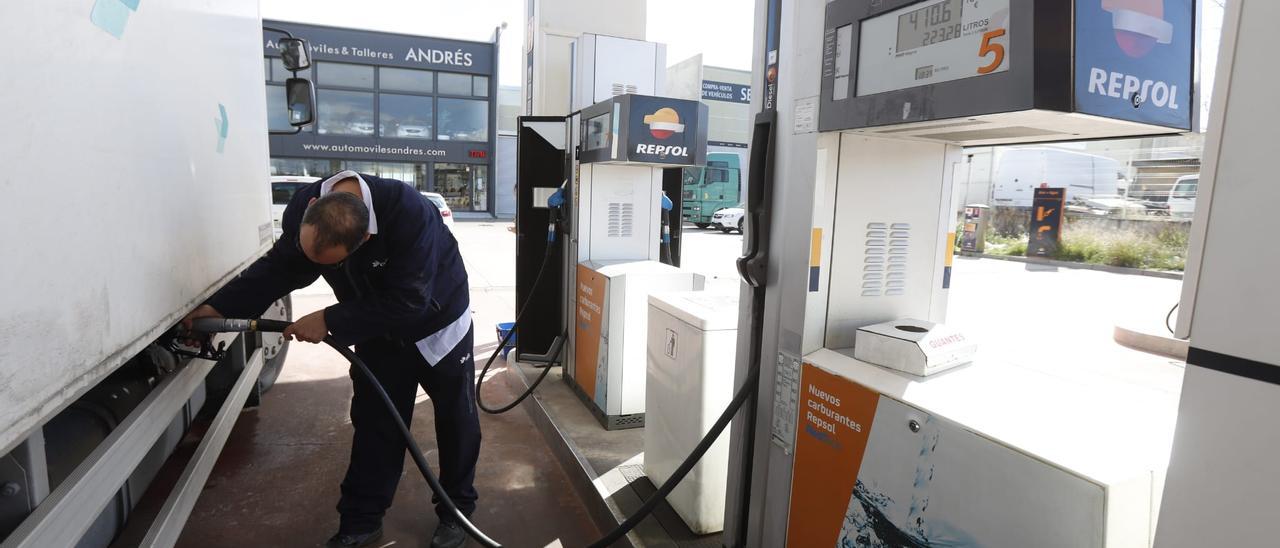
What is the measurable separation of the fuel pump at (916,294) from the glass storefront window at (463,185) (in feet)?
88.8

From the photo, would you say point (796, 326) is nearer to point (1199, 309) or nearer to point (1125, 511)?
point (1125, 511)

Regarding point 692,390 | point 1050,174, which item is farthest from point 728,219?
point 692,390

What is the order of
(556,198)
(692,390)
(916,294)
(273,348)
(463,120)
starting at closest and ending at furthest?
(916,294)
(692,390)
(273,348)
(556,198)
(463,120)

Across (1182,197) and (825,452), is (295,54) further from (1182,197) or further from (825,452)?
(1182,197)

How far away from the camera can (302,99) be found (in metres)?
4.51

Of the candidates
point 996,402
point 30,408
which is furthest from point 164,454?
point 996,402

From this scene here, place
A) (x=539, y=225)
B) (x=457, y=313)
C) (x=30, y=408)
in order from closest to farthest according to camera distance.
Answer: (x=30, y=408) < (x=457, y=313) < (x=539, y=225)

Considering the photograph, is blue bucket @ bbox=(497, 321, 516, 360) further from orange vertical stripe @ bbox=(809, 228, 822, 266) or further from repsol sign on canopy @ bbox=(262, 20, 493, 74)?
repsol sign on canopy @ bbox=(262, 20, 493, 74)

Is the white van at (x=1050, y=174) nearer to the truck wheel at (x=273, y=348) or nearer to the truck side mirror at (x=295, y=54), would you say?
the truck wheel at (x=273, y=348)

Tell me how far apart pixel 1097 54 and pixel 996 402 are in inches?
34.7

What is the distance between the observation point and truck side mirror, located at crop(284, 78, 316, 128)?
4.52 metres

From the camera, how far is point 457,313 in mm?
3111

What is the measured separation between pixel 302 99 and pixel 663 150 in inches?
90.6

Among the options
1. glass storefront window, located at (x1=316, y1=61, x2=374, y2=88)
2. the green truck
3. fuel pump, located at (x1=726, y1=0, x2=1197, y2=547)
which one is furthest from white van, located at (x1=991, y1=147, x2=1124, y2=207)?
glass storefront window, located at (x1=316, y1=61, x2=374, y2=88)
